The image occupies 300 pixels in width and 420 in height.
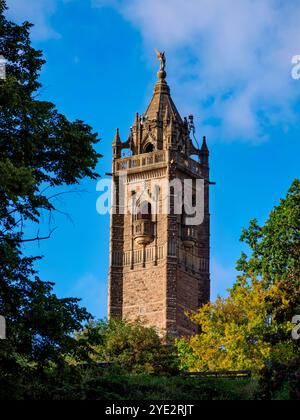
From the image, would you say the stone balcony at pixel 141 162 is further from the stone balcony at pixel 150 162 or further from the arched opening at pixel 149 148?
the arched opening at pixel 149 148

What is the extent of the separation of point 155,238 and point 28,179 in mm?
55997

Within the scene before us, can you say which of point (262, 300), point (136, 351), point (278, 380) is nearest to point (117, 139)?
point (136, 351)

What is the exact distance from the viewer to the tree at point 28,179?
2812 cm

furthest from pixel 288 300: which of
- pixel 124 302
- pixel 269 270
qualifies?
pixel 124 302

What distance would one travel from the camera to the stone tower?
266ft

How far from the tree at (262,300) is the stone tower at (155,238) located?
27.5 m

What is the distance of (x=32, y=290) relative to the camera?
29281mm

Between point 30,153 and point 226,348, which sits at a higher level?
point 30,153

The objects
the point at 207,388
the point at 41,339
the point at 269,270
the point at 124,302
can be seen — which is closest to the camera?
the point at 41,339

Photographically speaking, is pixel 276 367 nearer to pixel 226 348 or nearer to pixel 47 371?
pixel 47 371

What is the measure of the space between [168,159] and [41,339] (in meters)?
54.4

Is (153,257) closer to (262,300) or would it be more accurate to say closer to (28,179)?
(262,300)

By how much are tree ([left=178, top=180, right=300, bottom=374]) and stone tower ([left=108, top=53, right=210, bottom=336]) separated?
27509mm

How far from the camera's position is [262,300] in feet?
164
